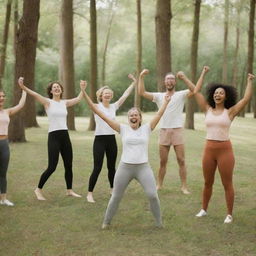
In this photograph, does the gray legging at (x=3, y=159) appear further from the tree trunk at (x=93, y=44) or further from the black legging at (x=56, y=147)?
the tree trunk at (x=93, y=44)

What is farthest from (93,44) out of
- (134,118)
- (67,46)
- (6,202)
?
(134,118)

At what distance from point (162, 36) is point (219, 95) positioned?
907 centimetres

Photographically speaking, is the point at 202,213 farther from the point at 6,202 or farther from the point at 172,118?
the point at 6,202

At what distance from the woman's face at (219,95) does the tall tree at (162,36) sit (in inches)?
329

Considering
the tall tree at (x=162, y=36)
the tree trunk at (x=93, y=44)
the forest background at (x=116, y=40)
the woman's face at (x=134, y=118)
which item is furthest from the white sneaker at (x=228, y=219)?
the tree trunk at (x=93, y=44)

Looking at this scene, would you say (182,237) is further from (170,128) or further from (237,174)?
(237,174)

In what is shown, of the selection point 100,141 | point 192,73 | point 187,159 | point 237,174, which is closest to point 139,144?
point 100,141

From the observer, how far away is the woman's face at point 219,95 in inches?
267

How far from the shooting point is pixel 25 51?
50.7 ft

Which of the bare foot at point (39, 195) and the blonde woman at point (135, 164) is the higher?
the blonde woman at point (135, 164)

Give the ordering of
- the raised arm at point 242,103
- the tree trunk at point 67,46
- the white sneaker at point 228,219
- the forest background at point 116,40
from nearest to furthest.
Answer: the raised arm at point 242,103 → the white sneaker at point 228,219 → the forest background at point 116,40 → the tree trunk at point 67,46

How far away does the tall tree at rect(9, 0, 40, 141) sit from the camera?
15086 mm

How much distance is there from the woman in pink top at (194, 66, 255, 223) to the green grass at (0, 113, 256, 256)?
673mm

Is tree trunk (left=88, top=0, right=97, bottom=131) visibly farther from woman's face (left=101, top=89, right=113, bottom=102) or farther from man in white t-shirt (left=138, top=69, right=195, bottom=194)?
woman's face (left=101, top=89, right=113, bottom=102)
